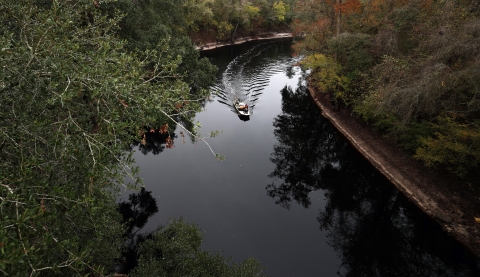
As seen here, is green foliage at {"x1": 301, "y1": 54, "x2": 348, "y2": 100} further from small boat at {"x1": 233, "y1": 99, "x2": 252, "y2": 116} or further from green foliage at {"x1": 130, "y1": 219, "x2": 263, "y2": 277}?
green foliage at {"x1": 130, "y1": 219, "x2": 263, "y2": 277}

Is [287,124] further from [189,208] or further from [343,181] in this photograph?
[189,208]

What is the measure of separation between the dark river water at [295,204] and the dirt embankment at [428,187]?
1.65 feet

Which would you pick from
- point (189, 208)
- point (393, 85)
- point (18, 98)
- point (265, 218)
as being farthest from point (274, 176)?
point (18, 98)

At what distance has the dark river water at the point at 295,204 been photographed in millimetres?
13695

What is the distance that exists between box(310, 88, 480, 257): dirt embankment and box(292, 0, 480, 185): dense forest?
2.29ft

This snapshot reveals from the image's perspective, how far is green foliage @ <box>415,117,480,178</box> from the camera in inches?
551

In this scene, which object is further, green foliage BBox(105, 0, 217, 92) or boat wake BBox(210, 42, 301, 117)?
boat wake BBox(210, 42, 301, 117)

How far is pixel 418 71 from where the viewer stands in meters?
15.4

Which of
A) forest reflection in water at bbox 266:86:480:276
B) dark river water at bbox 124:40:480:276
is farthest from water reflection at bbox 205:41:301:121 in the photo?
forest reflection in water at bbox 266:86:480:276

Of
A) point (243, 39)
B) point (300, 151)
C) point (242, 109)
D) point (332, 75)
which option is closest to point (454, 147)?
point (300, 151)

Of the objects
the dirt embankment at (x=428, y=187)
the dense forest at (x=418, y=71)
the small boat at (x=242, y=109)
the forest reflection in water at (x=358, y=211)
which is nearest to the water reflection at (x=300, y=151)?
the forest reflection in water at (x=358, y=211)

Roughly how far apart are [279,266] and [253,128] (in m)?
13.5

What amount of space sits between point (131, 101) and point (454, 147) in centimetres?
1580

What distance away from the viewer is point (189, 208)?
1611cm
